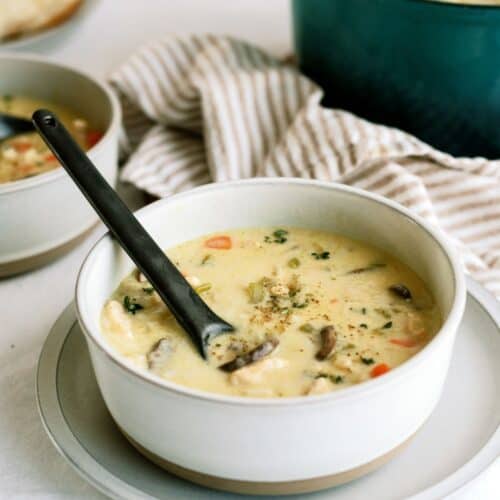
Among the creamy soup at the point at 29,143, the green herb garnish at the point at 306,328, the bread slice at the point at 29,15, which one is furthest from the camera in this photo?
the bread slice at the point at 29,15

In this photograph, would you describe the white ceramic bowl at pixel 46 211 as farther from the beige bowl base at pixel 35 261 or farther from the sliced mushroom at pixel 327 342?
the sliced mushroom at pixel 327 342

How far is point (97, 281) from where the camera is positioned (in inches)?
47.8

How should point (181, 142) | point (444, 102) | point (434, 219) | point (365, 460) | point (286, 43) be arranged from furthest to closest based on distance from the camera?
point (286, 43) → point (181, 142) → point (444, 102) → point (434, 219) → point (365, 460)

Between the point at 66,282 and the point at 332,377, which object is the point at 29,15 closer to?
the point at 66,282

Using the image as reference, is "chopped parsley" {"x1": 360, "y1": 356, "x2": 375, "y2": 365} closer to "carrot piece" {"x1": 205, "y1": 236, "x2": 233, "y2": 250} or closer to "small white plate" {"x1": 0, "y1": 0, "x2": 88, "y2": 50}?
"carrot piece" {"x1": 205, "y1": 236, "x2": 233, "y2": 250}

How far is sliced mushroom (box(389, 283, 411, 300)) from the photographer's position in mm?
1257

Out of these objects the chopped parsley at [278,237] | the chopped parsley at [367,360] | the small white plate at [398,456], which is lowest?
the small white plate at [398,456]

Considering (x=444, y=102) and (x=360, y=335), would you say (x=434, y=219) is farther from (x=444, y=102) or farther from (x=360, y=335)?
(x=360, y=335)

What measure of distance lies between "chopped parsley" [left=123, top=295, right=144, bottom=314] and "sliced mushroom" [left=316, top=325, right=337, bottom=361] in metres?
0.25

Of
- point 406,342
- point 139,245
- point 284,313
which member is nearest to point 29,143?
point 139,245

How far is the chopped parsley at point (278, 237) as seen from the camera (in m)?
1.40

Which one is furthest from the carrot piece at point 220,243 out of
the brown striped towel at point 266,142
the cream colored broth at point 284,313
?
the brown striped towel at point 266,142

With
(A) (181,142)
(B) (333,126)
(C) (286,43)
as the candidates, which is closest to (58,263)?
(A) (181,142)

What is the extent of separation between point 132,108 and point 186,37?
210 millimetres
